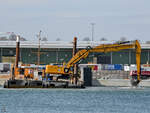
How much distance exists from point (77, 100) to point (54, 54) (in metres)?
67.5

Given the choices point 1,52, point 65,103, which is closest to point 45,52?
point 1,52

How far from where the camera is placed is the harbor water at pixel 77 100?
6178cm

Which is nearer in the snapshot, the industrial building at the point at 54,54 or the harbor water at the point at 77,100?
the harbor water at the point at 77,100

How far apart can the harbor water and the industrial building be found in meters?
43.1

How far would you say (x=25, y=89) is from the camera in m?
87.1

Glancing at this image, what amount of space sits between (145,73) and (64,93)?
103ft

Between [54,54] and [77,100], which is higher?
[54,54]

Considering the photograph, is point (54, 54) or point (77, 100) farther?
point (54, 54)

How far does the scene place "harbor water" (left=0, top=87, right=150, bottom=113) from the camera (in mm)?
61781

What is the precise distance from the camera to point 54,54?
460ft

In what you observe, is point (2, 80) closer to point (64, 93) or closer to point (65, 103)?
point (64, 93)

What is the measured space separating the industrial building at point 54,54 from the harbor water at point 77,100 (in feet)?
141

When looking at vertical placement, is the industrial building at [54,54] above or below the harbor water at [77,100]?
above

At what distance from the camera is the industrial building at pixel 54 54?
136625 mm
